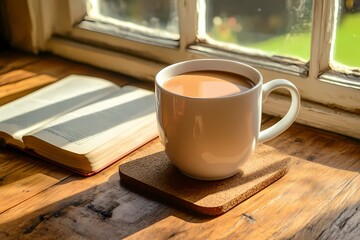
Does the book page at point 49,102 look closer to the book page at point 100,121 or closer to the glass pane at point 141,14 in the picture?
the book page at point 100,121

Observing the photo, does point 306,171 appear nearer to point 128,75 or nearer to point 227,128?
point 227,128

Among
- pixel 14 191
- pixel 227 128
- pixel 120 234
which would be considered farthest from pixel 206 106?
pixel 14 191

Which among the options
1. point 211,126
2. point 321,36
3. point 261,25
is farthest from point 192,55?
point 211,126

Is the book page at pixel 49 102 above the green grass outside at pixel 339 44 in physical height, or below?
below

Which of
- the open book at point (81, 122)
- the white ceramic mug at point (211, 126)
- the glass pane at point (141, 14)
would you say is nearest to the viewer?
the white ceramic mug at point (211, 126)

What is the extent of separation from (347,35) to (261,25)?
154mm

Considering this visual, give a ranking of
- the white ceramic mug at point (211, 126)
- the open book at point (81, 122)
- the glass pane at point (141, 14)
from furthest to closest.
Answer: the glass pane at point (141, 14) → the open book at point (81, 122) → the white ceramic mug at point (211, 126)

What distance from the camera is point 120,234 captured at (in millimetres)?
731

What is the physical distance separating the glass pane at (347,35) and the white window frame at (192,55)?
0.01 meters

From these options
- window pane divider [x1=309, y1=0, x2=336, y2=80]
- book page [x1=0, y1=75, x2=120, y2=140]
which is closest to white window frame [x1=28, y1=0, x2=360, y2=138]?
window pane divider [x1=309, y1=0, x2=336, y2=80]

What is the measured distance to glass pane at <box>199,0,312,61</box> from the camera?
3.14ft

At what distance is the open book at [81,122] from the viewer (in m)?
0.86

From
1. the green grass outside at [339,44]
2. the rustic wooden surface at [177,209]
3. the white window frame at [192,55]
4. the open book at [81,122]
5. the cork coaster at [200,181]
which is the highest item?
the green grass outside at [339,44]

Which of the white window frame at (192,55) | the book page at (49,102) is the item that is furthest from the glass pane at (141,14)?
the book page at (49,102)
